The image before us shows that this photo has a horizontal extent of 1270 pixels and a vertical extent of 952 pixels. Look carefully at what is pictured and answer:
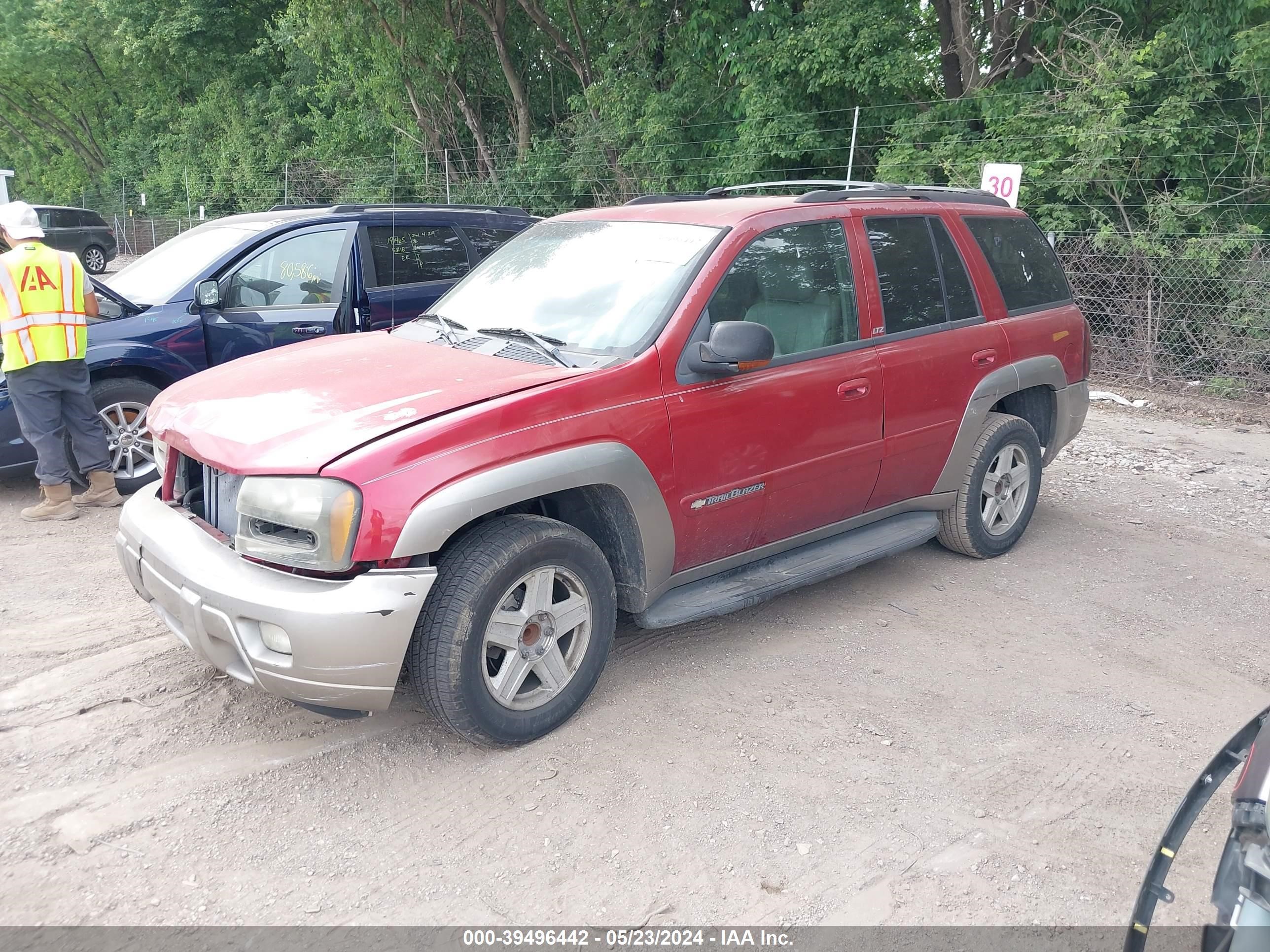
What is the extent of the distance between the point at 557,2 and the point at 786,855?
1946 centimetres

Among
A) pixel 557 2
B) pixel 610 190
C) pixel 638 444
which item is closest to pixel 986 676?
pixel 638 444

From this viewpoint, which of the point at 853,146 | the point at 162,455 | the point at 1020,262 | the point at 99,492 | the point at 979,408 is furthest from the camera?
the point at 853,146

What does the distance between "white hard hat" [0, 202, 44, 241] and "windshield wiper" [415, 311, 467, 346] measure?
2.86 m

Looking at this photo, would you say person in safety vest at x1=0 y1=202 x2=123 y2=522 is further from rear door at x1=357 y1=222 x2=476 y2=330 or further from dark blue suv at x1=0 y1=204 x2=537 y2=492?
rear door at x1=357 y1=222 x2=476 y2=330

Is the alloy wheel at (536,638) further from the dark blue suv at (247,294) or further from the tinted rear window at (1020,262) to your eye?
the dark blue suv at (247,294)

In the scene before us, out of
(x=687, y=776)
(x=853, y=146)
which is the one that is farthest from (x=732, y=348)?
(x=853, y=146)

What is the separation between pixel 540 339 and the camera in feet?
13.6

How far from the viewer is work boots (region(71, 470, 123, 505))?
6.27 m

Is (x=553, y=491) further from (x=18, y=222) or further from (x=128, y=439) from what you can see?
(x=18, y=222)

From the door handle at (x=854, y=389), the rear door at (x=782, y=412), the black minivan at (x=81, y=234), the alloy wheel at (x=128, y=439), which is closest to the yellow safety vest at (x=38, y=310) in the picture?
the alloy wheel at (x=128, y=439)

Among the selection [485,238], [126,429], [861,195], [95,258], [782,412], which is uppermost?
[861,195]

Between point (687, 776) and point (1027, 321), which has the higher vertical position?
point (1027, 321)

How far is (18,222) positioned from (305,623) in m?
4.37

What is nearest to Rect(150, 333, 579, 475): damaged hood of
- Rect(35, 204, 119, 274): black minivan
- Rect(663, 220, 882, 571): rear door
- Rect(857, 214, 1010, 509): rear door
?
Rect(663, 220, 882, 571): rear door
